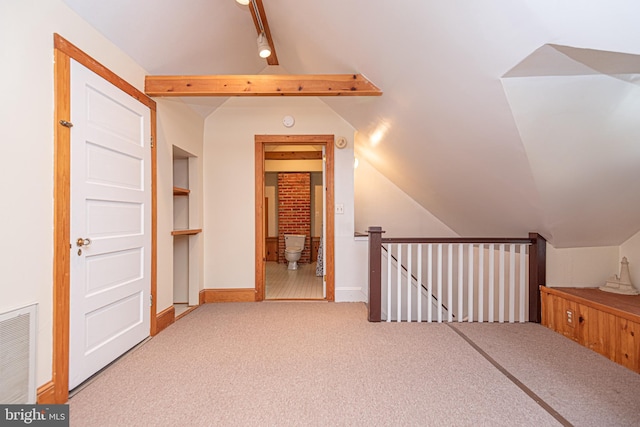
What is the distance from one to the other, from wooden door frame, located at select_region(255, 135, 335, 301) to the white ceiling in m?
0.58

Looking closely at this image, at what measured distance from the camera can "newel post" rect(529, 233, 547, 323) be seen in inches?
106

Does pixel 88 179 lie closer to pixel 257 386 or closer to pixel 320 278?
pixel 257 386

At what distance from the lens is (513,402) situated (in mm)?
1560

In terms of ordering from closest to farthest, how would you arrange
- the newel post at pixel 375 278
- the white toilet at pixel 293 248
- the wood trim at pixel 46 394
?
the wood trim at pixel 46 394, the newel post at pixel 375 278, the white toilet at pixel 293 248

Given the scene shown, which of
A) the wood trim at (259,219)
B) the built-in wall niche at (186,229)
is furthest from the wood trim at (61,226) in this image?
the wood trim at (259,219)

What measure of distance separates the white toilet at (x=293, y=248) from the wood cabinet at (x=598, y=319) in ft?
13.7

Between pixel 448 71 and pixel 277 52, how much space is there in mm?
2331

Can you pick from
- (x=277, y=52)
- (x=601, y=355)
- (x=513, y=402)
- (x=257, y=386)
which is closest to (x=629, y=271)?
(x=601, y=355)

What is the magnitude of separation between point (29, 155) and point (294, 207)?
5.31 meters

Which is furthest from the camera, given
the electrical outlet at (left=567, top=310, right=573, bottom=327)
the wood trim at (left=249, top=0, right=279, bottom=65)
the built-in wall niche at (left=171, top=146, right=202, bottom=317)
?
the built-in wall niche at (left=171, top=146, right=202, bottom=317)

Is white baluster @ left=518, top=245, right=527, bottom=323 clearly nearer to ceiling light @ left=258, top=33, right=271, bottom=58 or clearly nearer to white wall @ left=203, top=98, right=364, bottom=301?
white wall @ left=203, top=98, right=364, bottom=301

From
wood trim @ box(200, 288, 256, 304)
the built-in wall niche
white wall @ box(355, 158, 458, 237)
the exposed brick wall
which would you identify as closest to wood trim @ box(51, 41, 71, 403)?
the built-in wall niche

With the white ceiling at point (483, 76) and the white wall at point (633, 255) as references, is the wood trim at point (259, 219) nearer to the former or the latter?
the white ceiling at point (483, 76)

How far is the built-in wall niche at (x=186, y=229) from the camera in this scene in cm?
331
